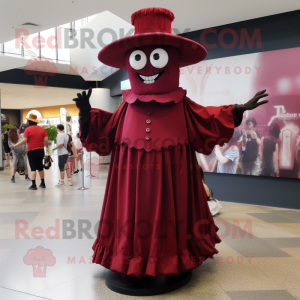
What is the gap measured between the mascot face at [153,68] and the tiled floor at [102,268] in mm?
1484

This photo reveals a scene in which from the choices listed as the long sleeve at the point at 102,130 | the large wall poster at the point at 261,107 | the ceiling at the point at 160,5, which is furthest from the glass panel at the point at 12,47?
the long sleeve at the point at 102,130

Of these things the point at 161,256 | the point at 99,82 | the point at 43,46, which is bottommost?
the point at 161,256

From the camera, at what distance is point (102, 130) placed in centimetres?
235

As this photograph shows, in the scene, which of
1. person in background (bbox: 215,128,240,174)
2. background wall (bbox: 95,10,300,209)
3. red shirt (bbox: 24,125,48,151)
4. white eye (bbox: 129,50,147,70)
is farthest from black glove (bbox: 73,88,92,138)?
red shirt (bbox: 24,125,48,151)

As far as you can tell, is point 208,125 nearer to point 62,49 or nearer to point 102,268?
point 102,268

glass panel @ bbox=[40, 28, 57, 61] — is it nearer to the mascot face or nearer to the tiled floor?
the tiled floor

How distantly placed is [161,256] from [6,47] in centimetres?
761

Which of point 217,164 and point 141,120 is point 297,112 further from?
point 141,120

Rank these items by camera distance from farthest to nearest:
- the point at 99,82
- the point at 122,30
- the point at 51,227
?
the point at 99,82 < the point at 122,30 < the point at 51,227

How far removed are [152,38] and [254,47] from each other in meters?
3.29

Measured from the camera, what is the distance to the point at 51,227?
3.63 m

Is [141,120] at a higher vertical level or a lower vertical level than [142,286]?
higher

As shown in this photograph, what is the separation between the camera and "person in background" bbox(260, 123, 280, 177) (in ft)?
15.3

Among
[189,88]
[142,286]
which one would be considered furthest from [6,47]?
[142,286]
